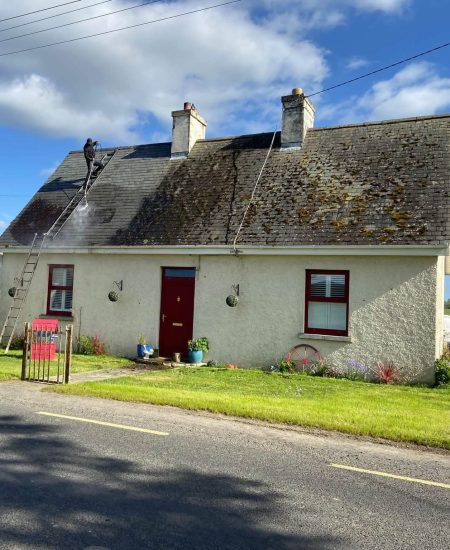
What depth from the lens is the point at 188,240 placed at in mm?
14742

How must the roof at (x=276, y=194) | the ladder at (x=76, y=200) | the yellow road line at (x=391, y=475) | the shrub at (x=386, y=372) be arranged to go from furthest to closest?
the ladder at (x=76, y=200)
the roof at (x=276, y=194)
the shrub at (x=386, y=372)
the yellow road line at (x=391, y=475)

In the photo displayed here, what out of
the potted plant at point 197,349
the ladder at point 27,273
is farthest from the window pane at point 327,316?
the ladder at point 27,273

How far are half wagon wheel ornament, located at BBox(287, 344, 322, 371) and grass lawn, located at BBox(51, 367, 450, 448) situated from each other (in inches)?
17.7

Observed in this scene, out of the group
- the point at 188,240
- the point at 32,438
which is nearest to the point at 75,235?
the point at 188,240

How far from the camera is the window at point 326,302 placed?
13148mm

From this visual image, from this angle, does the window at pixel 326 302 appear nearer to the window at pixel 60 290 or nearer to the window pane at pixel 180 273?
the window pane at pixel 180 273

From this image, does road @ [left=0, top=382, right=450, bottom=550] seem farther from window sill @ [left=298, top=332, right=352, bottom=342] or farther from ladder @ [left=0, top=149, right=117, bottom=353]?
ladder @ [left=0, top=149, right=117, bottom=353]

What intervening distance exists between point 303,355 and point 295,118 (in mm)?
7881

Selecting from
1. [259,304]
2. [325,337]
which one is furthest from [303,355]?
[259,304]

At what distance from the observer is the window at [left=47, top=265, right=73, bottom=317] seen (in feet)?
55.2

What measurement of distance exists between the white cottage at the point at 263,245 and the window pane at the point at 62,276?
0.12ft

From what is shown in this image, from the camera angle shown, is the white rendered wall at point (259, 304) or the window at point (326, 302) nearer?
the white rendered wall at point (259, 304)

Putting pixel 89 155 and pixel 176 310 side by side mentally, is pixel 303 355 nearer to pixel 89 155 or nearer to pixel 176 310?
pixel 176 310

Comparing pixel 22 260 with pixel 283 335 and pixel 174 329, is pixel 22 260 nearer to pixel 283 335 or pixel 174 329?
pixel 174 329
